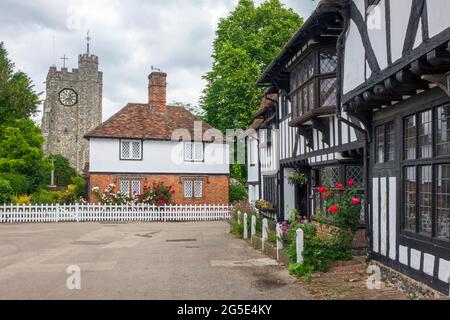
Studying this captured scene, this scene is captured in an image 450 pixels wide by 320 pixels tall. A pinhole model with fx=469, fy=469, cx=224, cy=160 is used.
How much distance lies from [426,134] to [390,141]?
1560 millimetres

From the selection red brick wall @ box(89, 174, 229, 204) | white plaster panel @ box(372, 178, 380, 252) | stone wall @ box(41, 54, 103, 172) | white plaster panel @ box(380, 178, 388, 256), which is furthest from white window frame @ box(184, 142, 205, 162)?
stone wall @ box(41, 54, 103, 172)

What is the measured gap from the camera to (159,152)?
33.7m

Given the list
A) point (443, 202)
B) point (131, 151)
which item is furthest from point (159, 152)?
point (443, 202)

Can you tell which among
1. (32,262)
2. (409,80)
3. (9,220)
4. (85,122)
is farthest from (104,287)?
(85,122)

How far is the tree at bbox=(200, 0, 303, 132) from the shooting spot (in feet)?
108

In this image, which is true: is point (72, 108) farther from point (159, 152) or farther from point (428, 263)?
point (428, 263)

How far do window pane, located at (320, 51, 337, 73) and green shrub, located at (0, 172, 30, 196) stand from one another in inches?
976

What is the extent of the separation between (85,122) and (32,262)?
67.3 meters

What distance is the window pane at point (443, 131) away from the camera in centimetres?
697

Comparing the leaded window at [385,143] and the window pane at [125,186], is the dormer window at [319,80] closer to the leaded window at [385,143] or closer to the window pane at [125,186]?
the leaded window at [385,143]

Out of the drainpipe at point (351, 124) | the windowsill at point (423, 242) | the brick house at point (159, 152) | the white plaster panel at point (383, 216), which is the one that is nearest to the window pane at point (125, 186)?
the brick house at point (159, 152)

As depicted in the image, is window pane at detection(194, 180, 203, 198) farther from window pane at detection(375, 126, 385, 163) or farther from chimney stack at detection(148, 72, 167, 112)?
window pane at detection(375, 126, 385, 163)

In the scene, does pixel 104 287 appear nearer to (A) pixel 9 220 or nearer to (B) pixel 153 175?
(A) pixel 9 220
